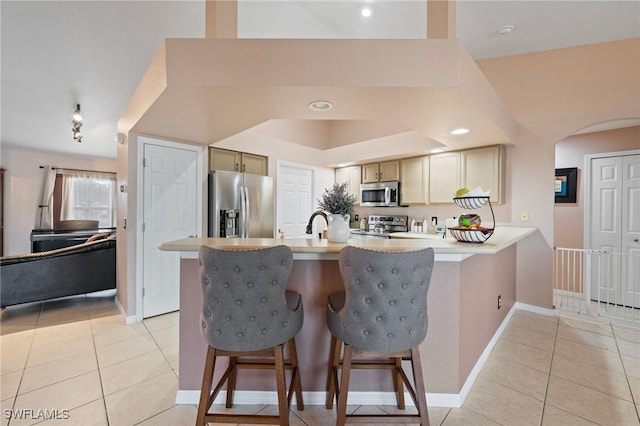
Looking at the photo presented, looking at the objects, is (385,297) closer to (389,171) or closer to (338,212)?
(338,212)

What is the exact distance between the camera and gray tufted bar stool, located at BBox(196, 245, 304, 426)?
1.31 m

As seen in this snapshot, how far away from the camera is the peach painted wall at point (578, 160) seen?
12.0 feet

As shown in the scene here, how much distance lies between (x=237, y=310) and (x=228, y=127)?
1930 millimetres

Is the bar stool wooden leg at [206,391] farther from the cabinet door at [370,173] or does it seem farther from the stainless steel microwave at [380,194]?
the cabinet door at [370,173]

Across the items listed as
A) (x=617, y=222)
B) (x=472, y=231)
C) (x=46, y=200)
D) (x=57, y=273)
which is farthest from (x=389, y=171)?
(x=46, y=200)

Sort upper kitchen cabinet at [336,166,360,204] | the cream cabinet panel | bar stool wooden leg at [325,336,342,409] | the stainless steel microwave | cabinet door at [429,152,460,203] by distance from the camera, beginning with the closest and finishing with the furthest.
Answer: bar stool wooden leg at [325,336,342,409]
cabinet door at [429,152,460,203]
the cream cabinet panel
the stainless steel microwave
upper kitchen cabinet at [336,166,360,204]

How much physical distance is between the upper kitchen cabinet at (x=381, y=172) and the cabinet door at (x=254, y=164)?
175cm

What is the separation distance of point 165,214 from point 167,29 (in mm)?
1872

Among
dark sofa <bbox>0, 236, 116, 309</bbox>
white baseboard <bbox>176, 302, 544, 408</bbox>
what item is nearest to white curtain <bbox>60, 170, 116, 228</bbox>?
dark sofa <bbox>0, 236, 116, 309</bbox>

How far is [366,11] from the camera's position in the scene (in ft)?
9.12

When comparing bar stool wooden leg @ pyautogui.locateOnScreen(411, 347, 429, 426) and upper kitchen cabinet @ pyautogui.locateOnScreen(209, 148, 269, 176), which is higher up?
upper kitchen cabinet @ pyautogui.locateOnScreen(209, 148, 269, 176)

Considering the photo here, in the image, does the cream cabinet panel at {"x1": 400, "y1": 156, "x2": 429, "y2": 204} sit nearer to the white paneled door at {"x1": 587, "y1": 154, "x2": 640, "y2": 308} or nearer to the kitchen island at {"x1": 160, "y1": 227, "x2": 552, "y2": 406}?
the white paneled door at {"x1": 587, "y1": 154, "x2": 640, "y2": 308}

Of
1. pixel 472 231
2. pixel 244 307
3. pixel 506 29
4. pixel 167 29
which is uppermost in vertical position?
pixel 506 29

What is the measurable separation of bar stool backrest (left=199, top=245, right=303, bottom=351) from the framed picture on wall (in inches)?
184
